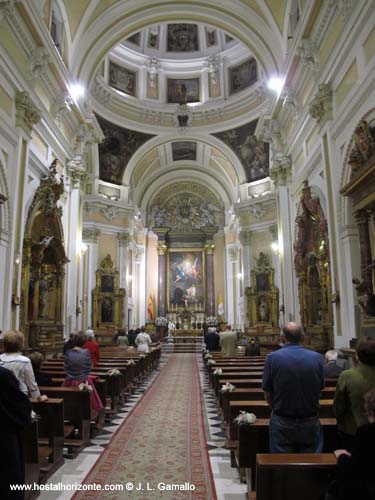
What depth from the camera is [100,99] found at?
19047mm

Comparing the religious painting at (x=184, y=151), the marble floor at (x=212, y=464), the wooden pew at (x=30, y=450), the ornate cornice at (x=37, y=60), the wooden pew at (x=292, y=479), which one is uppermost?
the religious painting at (x=184, y=151)

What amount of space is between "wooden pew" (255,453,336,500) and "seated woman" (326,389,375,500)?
0.38 m

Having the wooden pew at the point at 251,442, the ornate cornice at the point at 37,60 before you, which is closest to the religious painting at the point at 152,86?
the ornate cornice at the point at 37,60

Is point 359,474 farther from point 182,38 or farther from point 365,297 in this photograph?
point 182,38

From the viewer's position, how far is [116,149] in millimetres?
20906

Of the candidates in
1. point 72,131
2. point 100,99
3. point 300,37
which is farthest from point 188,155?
point 300,37

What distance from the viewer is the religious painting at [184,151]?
77.8ft

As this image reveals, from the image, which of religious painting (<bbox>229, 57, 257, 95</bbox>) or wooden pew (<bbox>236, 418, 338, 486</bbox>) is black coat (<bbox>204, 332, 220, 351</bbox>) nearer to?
wooden pew (<bbox>236, 418, 338, 486</bbox>)

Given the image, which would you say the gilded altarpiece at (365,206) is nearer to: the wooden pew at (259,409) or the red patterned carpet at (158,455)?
the wooden pew at (259,409)

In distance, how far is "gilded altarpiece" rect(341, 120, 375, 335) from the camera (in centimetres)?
670

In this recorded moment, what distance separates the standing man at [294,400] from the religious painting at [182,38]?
71.3 ft

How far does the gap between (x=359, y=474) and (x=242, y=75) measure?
20966mm

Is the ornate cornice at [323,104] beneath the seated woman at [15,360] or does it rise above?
above

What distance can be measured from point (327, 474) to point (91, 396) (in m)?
3.73
